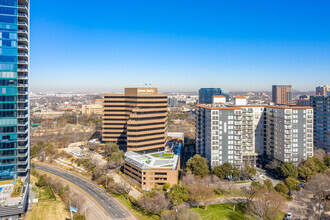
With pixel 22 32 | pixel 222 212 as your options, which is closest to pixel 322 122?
pixel 222 212

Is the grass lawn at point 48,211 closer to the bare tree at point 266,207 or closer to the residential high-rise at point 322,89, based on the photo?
the bare tree at point 266,207

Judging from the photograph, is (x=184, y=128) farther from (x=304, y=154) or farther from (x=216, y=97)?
(x=304, y=154)

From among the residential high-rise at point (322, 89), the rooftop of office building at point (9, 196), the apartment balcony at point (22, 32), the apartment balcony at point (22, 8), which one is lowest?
the rooftop of office building at point (9, 196)

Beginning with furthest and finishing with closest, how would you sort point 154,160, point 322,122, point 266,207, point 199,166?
1. point 322,122
2. point 154,160
3. point 199,166
4. point 266,207

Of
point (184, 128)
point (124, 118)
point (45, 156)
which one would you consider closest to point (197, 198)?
point (124, 118)

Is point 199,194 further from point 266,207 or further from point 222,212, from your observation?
point 266,207

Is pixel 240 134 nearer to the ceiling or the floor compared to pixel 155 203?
nearer to the ceiling

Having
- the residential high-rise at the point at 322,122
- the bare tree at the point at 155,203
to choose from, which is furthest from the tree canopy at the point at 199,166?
the residential high-rise at the point at 322,122
